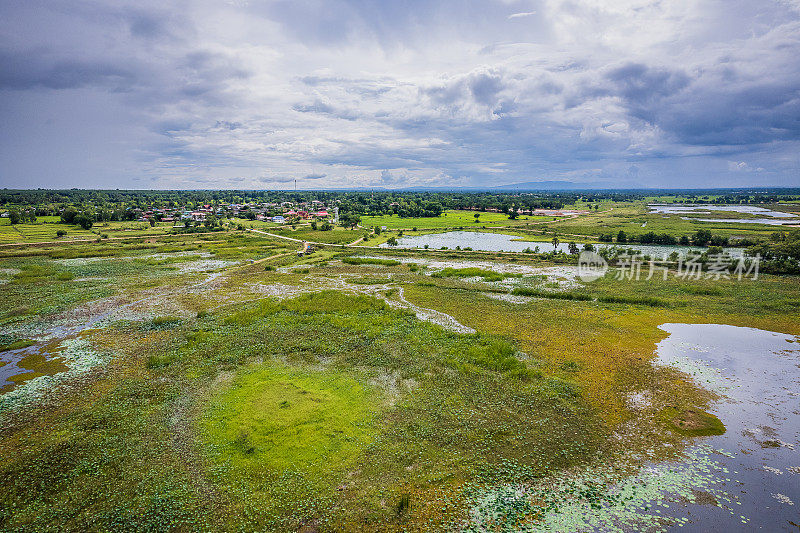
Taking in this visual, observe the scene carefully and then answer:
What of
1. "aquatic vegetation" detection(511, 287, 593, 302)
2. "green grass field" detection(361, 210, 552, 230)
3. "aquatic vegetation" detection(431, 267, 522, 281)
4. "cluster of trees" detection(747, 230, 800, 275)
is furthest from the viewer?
"green grass field" detection(361, 210, 552, 230)

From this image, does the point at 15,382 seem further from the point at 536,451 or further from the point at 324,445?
the point at 536,451

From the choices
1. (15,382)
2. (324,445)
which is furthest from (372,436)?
(15,382)

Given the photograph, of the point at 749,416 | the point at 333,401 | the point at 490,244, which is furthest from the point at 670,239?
the point at 333,401

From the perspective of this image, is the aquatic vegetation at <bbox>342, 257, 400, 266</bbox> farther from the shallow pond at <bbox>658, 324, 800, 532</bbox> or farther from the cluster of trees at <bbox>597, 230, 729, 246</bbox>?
the cluster of trees at <bbox>597, 230, 729, 246</bbox>

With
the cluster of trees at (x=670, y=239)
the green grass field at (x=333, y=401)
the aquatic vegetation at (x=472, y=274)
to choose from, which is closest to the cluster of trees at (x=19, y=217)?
the green grass field at (x=333, y=401)

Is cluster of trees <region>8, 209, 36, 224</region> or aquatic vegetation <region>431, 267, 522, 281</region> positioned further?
cluster of trees <region>8, 209, 36, 224</region>

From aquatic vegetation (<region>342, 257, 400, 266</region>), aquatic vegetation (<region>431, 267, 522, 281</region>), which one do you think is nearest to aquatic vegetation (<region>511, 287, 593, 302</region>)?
aquatic vegetation (<region>431, 267, 522, 281</region>)
